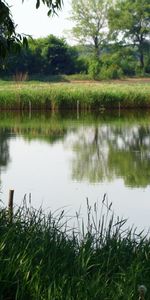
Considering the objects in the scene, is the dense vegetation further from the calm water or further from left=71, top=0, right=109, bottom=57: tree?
the calm water

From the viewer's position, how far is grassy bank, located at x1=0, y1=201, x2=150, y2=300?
448cm

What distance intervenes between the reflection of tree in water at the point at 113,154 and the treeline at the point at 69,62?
26.1 metres

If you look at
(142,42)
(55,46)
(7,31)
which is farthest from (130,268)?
(142,42)

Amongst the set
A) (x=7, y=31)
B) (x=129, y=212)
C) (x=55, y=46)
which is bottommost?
(x=129, y=212)

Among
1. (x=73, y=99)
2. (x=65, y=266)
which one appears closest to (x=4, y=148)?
(x=73, y=99)

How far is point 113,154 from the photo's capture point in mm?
18391

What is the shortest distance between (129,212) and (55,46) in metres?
44.3

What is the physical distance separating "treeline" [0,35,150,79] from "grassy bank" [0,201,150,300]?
43.8 m

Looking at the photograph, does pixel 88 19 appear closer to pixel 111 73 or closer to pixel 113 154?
pixel 111 73

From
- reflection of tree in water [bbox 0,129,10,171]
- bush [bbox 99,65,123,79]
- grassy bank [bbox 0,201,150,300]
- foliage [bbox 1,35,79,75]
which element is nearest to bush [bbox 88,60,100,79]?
bush [bbox 99,65,123,79]

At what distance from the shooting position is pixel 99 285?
15.2ft

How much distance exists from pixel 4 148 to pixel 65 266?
46.7 ft

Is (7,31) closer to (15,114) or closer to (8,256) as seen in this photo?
(8,256)

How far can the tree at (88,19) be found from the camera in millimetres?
61469
